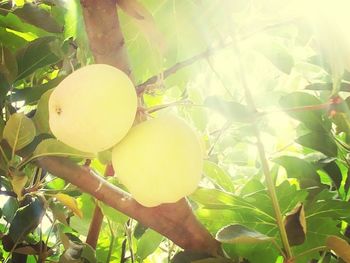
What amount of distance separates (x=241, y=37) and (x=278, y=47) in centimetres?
6

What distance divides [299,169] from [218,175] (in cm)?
15

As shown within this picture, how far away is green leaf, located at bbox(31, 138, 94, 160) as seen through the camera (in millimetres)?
699

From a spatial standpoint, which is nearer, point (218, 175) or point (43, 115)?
point (43, 115)

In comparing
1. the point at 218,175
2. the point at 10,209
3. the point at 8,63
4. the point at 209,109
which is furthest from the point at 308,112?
the point at 10,209

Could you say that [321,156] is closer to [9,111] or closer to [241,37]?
[241,37]

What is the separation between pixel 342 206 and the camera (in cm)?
74

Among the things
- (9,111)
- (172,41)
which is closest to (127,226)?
(9,111)

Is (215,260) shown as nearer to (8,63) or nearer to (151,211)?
(151,211)

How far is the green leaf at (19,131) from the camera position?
690 mm

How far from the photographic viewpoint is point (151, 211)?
0.69 metres

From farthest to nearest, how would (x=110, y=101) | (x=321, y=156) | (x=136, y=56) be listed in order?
(x=321, y=156) < (x=136, y=56) < (x=110, y=101)

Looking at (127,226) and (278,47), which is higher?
(278,47)

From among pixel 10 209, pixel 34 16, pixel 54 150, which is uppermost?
pixel 34 16

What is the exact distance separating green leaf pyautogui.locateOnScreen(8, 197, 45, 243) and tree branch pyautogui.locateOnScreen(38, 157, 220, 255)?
0.63 ft
